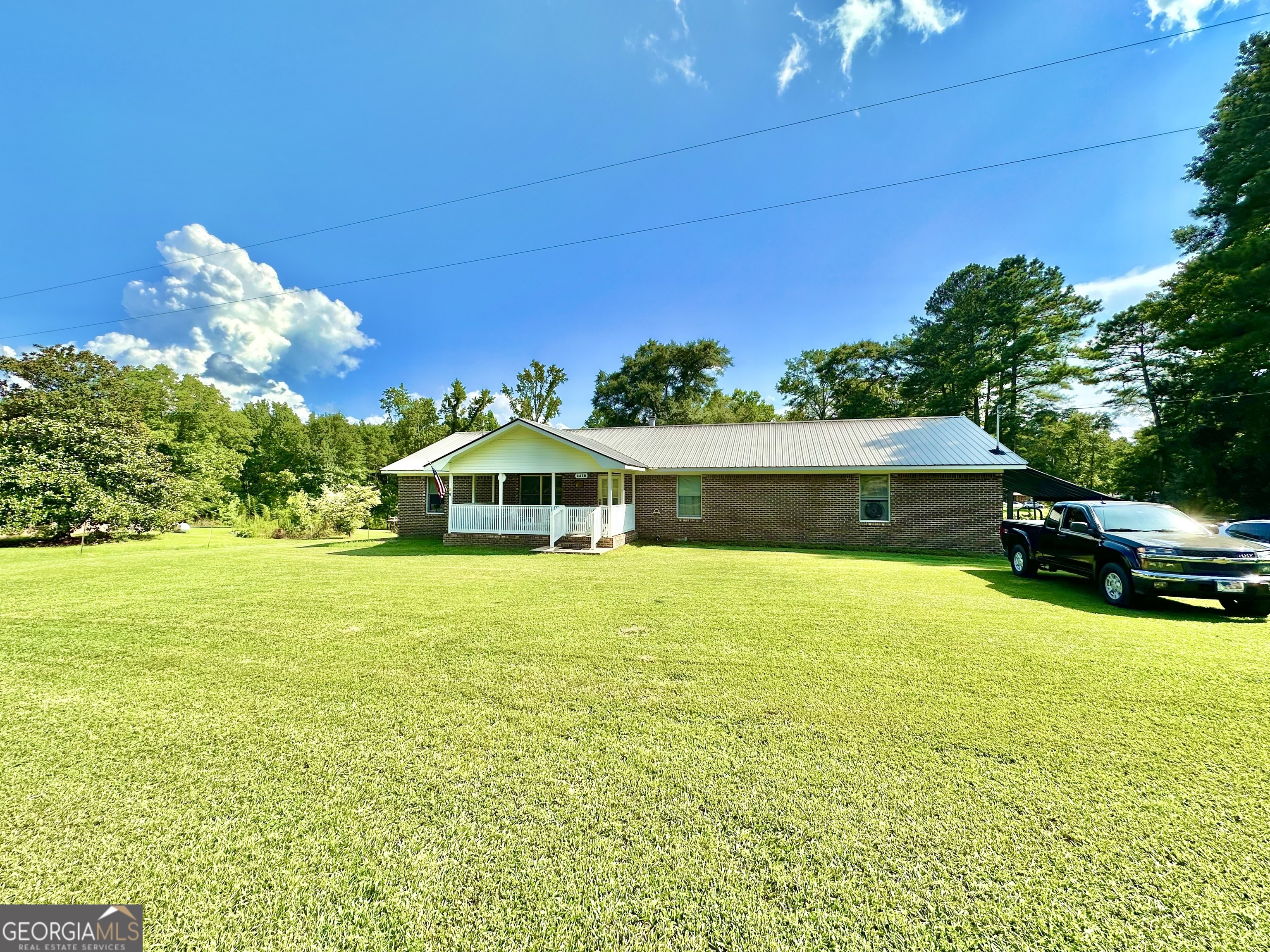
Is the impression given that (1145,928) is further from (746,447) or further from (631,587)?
(746,447)

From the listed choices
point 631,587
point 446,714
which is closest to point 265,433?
point 631,587

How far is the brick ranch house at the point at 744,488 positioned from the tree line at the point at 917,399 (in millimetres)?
8653

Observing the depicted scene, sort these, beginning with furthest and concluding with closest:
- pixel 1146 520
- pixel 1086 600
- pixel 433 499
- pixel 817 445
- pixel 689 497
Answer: pixel 433 499 < pixel 817 445 < pixel 689 497 < pixel 1146 520 < pixel 1086 600

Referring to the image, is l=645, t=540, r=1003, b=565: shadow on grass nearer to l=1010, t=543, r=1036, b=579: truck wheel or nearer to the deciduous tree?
l=1010, t=543, r=1036, b=579: truck wheel

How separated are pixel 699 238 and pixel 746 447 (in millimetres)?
7222

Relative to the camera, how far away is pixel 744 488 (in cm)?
1553

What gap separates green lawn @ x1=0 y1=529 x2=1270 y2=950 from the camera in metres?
1.83

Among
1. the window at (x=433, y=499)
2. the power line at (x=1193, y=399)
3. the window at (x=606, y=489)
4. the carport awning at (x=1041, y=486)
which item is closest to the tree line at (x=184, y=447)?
the window at (x=433, y=499)

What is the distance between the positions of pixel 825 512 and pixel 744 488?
2668 millimetres

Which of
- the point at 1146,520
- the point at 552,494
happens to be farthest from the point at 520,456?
the point at 1146,520

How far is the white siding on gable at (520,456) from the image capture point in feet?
47.2

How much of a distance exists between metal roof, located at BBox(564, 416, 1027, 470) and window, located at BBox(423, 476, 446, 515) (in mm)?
5895

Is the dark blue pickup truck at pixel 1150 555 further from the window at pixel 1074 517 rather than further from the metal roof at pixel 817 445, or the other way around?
the metal roof at pixel 817 445

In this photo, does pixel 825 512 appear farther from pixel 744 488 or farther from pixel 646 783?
pixel 646 783
